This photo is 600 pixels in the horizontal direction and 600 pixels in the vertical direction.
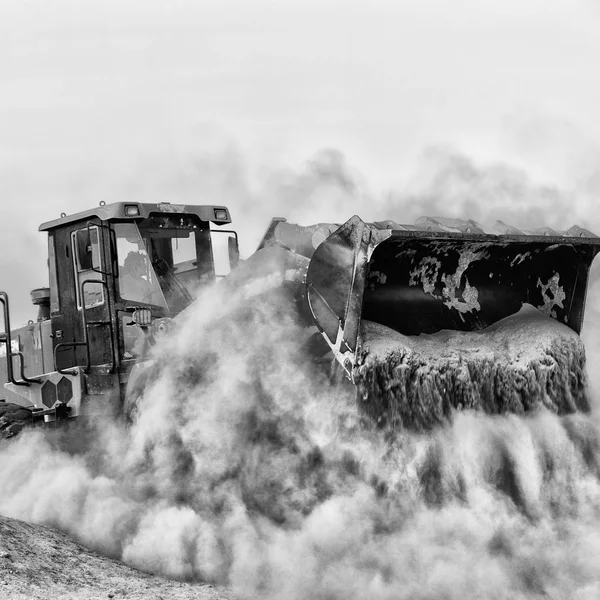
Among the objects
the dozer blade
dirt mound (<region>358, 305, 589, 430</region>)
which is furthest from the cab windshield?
dirt mound (<region>358, 305, 589, 430</region>)

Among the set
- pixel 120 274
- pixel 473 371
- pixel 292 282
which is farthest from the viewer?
pixel 120 274

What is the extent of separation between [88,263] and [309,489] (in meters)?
3.45

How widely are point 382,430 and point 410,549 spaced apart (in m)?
0.84

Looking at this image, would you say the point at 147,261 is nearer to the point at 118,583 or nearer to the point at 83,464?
the point at 83,464

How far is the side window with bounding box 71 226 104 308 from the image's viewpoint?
8.53 meters

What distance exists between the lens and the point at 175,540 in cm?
667

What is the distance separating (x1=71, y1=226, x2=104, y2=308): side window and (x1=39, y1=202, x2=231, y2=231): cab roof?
18 centimetres

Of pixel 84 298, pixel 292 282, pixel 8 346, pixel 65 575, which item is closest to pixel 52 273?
pixel 84 298

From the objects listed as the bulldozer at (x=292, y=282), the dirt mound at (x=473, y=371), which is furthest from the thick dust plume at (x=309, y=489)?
the bulldozer at (x=292, y=282)

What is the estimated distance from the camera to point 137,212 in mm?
8602

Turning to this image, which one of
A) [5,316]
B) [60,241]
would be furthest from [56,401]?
[60,241]

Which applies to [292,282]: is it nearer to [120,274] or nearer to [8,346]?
[120,274]

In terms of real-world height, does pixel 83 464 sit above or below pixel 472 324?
below

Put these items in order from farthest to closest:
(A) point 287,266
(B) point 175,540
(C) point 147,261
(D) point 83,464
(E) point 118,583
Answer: (C) point 147,261
(D) point 83,464
(A) point 287,266
(B) point 175,540
(E) point 118,583
